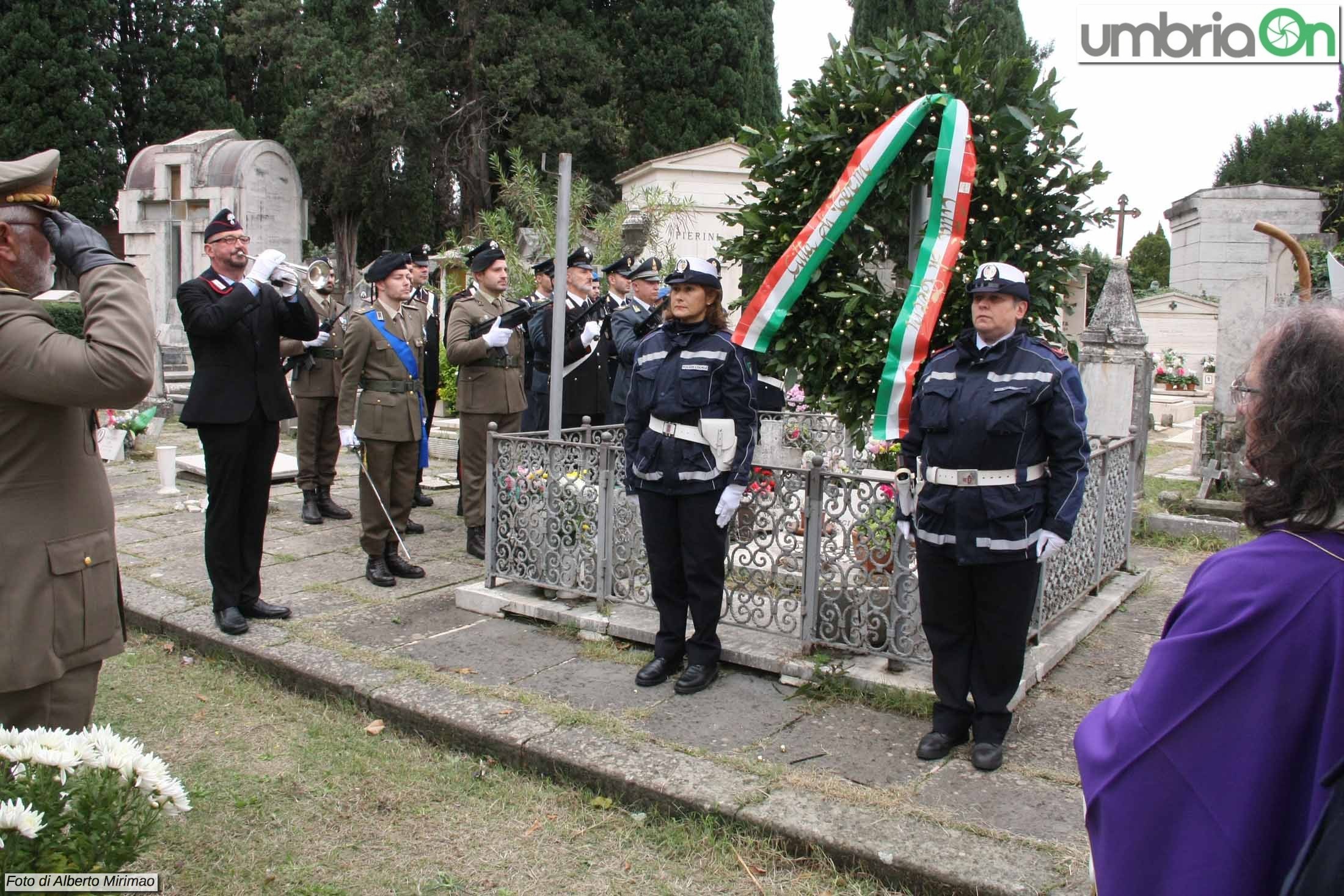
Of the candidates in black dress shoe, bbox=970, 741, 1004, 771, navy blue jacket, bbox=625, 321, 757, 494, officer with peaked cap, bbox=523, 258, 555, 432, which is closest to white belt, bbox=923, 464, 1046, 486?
navy blue jacket, bbox=625, 321, 757, 494

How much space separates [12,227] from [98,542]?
82 centimetres

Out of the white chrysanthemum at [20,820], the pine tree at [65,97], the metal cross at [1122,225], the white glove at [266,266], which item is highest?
the pine tree at [65,97]

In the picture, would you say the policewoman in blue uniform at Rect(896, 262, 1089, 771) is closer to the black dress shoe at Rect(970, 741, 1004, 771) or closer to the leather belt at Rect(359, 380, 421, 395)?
the black dress shoe at Rect(970, 741, 1004, 771)

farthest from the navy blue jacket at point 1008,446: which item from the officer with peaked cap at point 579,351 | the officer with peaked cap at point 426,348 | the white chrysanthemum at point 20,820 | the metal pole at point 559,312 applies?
the officer with peaked cap at point 426,348

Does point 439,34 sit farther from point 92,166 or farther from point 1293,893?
point 1293,893

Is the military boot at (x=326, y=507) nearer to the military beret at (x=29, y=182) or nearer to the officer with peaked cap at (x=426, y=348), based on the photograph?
the officer with peaked cap at (x=426, y=348)

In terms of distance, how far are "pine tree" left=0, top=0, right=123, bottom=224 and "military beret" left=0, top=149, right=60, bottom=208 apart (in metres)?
27.0

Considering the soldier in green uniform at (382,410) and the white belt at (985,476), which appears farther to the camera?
the soldier in green uniform at (382,410)

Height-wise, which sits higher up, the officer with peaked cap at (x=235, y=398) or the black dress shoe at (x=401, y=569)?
the officer with peaked cap at (x=235, y=398)

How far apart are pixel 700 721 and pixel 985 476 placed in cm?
148

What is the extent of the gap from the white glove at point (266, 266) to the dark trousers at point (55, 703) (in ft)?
8.93

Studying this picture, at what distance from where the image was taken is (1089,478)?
530cm

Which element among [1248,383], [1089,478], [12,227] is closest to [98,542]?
[12,227]

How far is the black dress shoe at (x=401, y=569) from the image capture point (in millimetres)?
6023
